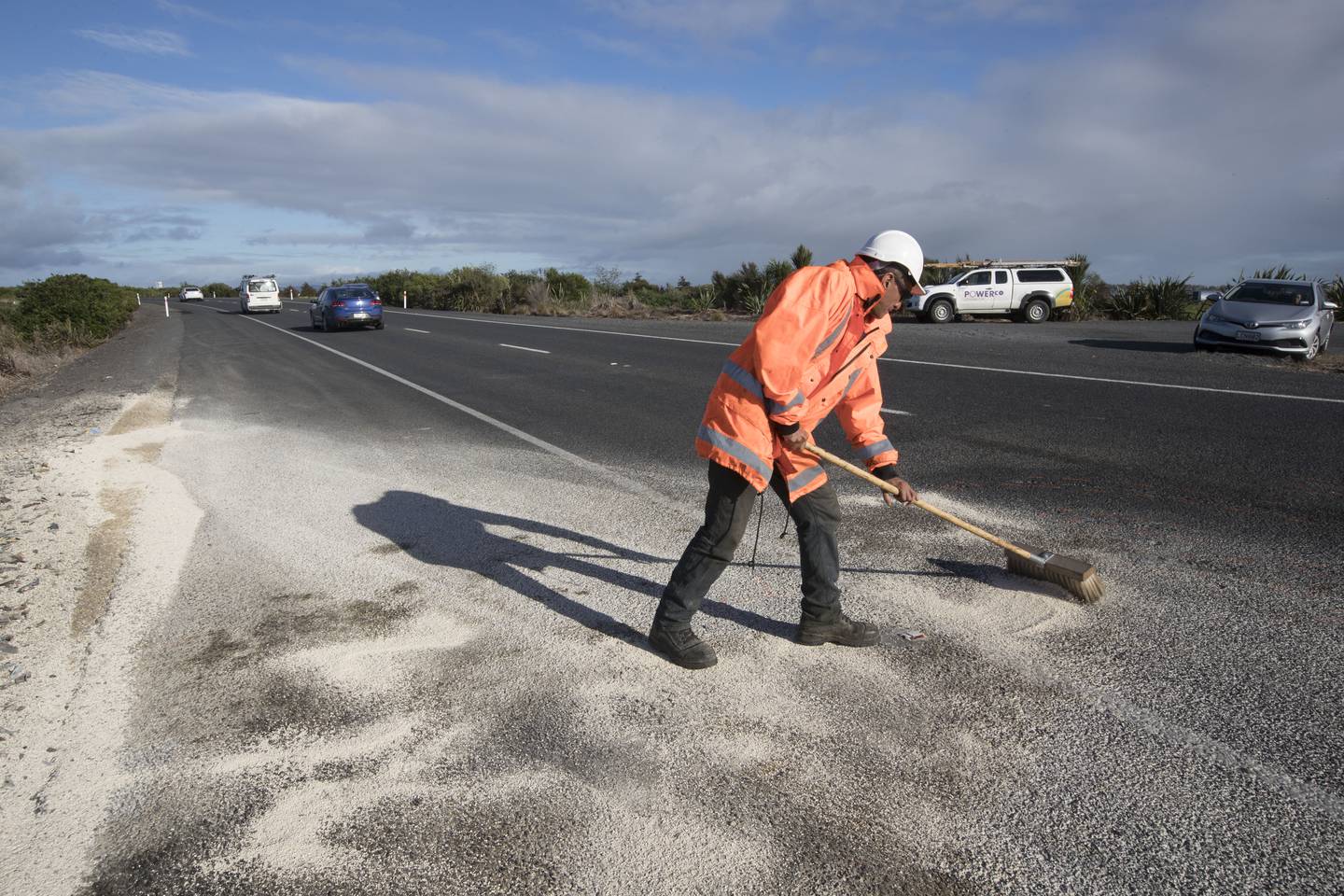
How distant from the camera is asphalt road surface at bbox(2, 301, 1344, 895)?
2418mm

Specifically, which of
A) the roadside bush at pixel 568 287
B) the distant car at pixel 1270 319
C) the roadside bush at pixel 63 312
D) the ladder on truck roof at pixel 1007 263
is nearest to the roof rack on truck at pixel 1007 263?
the ladder on truck roof at pixel 1007 263

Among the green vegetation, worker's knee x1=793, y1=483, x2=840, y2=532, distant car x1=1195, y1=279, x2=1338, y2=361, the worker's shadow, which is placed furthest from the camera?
the green vegetation

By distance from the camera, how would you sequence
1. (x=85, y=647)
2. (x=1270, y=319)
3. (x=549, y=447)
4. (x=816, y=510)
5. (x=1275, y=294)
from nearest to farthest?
1. (x=816, y=510)
2. (x=85, y=647)
3. (x=549, y=447)
4. (x=1270, y=319)
5. (x=1275, y=294)

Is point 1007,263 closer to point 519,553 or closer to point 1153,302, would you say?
point 1153,302

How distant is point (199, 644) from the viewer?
3.81m

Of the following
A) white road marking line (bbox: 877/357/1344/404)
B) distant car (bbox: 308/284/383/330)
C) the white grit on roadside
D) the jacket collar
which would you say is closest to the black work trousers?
the jacket collar

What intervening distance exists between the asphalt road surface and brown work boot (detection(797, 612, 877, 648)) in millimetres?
65

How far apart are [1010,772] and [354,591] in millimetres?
3163

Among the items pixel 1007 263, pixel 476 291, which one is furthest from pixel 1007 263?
pixel 476 291

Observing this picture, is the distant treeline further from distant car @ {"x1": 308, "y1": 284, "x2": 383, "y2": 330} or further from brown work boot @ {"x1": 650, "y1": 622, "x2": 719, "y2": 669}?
brown work boot @ {"x1": 650, "y1": 622, "x2": 719, "y2": 669}

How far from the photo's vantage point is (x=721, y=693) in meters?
3.27

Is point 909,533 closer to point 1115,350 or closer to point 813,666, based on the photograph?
point 813,666

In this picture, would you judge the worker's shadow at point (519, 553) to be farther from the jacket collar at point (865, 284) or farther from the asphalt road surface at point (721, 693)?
the jacket collar at point (865, 284)

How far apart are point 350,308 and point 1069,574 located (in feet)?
81.2
